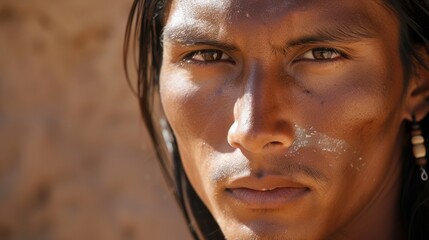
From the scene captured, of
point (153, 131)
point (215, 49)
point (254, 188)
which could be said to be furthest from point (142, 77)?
point (254, 188)

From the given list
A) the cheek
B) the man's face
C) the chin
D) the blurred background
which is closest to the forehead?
the man's face

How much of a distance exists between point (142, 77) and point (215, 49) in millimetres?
492

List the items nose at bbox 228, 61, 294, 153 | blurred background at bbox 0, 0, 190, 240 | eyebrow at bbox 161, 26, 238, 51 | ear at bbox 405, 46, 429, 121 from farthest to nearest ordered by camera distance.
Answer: blurred background at bbox 0, 0, 190, 240 < ear at bbox 405, 46, 429, 121 < eyebrow at bbox 161, 26, 238, 51 < nose at bbox 228, 61, 294, 153

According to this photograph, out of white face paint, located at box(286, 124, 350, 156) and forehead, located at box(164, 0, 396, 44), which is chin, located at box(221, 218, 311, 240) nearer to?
white face paint, located at box(286, 124, 350, 156)

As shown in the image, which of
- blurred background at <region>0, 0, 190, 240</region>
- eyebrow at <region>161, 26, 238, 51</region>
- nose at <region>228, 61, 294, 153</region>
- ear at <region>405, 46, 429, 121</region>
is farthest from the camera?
blurred background at <region>0, 0, 190, 240</region>

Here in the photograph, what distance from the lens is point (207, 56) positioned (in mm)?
1975

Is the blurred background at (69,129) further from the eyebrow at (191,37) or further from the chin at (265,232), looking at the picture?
the chin at (265,232)

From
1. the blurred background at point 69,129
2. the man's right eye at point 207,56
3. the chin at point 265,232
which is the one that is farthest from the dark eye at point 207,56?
the blurred background at point 69,129

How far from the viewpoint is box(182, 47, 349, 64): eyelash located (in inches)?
73.6

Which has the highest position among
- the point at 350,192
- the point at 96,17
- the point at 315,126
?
the point at 96,17

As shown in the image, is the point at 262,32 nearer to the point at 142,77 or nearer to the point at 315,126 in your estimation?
the point at 315,126

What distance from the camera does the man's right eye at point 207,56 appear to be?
1941 millimetres

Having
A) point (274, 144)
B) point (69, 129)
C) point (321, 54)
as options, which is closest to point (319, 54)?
point (321, 54)

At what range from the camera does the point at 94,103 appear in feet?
12.9
